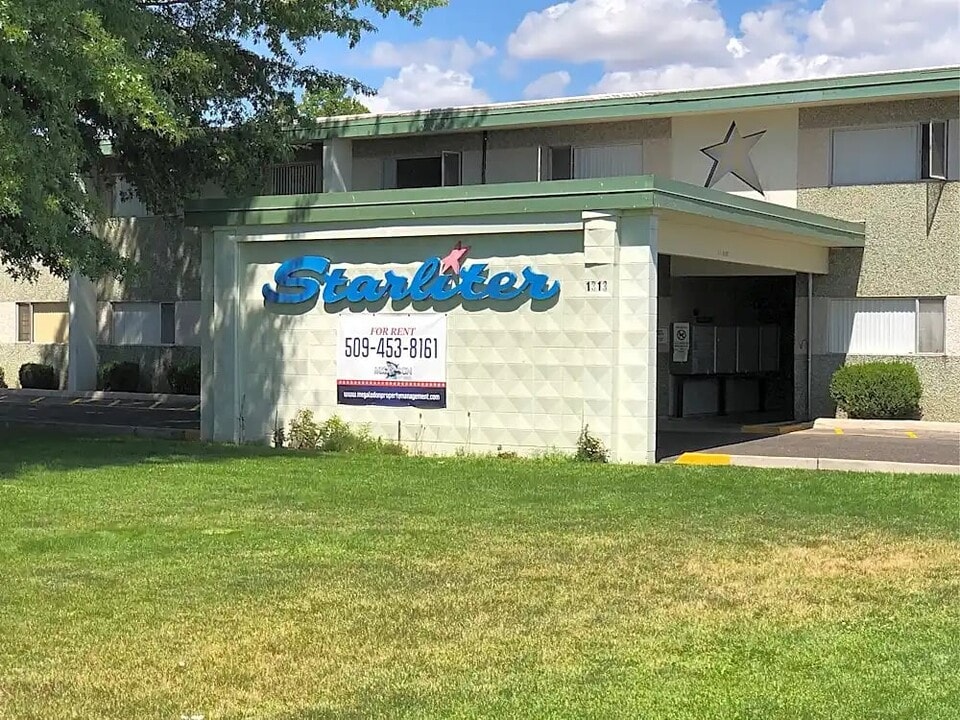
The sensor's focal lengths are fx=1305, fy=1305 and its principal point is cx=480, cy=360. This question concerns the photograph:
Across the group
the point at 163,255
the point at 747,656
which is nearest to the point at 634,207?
the point at 747,656

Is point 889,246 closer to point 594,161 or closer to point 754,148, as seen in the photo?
point 754,148

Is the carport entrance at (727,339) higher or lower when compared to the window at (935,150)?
lower

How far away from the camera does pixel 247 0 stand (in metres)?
20.4

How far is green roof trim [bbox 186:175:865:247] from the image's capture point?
16188 mm

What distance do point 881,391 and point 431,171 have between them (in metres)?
10.3

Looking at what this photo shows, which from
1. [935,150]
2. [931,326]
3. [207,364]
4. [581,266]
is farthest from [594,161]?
[207,364]

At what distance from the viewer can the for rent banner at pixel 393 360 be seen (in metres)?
18.0

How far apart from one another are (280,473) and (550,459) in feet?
12.0

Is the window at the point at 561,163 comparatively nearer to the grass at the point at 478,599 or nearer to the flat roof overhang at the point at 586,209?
the flat roof overhang at the point at 586,209

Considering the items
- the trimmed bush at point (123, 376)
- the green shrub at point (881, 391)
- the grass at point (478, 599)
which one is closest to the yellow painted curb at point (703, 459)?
the grass at point (478, 599)

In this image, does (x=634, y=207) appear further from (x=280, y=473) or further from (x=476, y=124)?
(x=476, y=124)

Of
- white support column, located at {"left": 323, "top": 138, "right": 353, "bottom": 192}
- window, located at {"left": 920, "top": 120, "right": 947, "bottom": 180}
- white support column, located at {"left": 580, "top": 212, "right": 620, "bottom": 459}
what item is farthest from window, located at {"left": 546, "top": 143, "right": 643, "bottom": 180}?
white support column, located at {"left": 580, "top": 212, "right": 620, "bottom": 459}

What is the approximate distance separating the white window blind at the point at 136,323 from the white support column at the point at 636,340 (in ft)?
58.4

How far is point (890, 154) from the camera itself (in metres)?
22.8
